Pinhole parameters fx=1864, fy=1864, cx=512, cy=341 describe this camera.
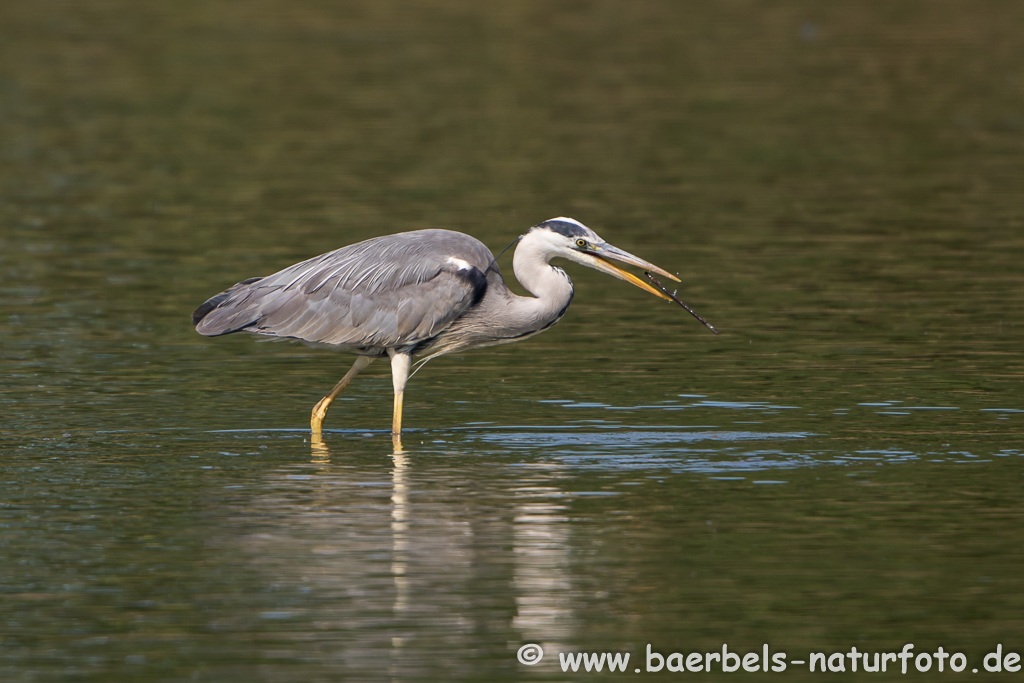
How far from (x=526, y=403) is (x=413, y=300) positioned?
1717 millimetres

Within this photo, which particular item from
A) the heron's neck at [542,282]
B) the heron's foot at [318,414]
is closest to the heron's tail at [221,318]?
the heron's foot at [318,414]

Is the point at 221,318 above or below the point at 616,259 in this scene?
below

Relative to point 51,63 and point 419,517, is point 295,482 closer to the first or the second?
point 419,517

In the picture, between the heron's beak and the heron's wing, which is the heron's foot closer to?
the heron's wing

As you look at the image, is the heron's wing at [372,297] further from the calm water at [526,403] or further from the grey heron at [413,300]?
the calm water at [526,403]

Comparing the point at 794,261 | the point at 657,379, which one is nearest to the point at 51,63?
the point at 794,261

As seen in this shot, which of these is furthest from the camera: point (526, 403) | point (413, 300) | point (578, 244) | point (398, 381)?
point (526, 403)

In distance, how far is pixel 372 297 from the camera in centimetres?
1447

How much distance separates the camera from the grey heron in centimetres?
1427

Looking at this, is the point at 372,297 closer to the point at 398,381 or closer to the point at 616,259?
the point at 398,381

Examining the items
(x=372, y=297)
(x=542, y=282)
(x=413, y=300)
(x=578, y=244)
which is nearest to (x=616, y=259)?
(x=578, y=244)

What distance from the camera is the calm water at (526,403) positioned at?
9930 millimetres

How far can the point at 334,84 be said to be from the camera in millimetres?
40781

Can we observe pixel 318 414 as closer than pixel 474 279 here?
No
